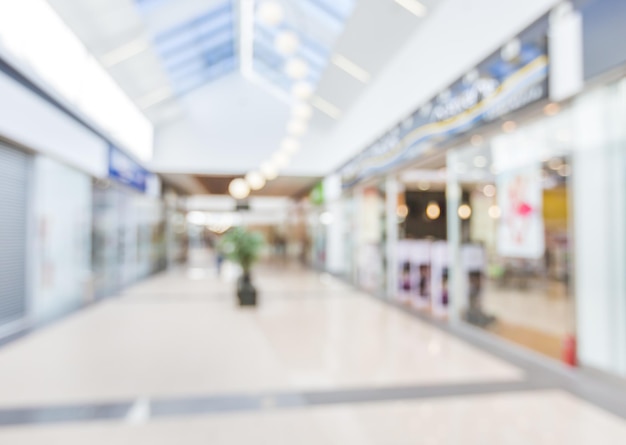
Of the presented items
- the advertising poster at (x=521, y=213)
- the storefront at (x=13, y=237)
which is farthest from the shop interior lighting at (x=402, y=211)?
the storefront at (x=13, y=237)

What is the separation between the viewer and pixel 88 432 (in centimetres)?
274

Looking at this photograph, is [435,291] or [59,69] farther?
[435,291]

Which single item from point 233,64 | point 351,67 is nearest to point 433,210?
point 351,67

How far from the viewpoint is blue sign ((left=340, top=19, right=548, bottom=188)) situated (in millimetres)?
4172

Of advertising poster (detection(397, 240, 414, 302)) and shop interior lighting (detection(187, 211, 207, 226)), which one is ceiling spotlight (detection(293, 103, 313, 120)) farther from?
shop interior lighting (detection(187, 211, 207, 226))

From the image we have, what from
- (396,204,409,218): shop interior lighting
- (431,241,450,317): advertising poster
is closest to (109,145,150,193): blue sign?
(396,204,409,218): shop interior lighting

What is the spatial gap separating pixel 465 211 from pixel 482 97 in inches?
69.8

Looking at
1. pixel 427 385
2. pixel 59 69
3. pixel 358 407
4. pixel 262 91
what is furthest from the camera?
pixel 262 91

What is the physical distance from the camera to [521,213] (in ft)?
16.5

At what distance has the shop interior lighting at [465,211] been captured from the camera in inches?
245

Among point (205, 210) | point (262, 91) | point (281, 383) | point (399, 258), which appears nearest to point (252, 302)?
point (399, 258)

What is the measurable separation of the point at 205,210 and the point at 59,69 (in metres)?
22.5

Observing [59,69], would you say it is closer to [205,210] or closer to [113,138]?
[113,138]

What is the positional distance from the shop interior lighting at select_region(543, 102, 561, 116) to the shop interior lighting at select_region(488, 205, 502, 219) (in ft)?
5.26
